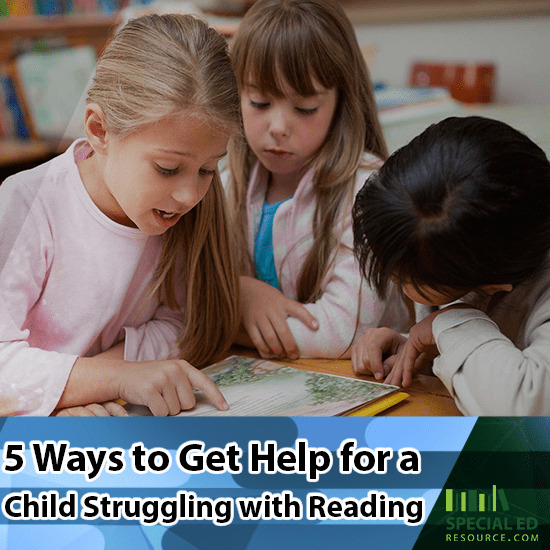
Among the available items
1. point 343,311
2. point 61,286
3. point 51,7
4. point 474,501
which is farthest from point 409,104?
point 51,7

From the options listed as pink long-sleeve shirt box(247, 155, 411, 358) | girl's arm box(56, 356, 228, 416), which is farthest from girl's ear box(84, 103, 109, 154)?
Result: pink long-sleeve shirt box(247, 155, 411, 358)

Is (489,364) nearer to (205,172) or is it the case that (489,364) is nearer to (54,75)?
(205,172)

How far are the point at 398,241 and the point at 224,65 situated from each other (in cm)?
27

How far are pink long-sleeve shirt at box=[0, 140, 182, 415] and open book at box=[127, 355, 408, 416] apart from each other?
0.10m

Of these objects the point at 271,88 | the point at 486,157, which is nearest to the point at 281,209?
the point at 271,88

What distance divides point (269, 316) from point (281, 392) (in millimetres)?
200

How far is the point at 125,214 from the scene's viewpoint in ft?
2.51

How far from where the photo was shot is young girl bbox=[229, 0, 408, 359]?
2.87ft

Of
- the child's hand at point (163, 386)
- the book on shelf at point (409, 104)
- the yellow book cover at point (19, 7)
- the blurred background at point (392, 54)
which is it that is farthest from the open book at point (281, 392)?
the yellow book cover at point (19, 7)

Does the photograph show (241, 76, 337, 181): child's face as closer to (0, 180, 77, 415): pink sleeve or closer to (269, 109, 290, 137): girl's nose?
(269, 109, 290, 137): girl's nose

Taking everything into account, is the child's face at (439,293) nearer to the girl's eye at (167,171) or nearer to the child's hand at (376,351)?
the child's hand at (376,351)

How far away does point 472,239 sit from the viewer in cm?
60

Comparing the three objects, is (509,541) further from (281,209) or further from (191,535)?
(281,209)

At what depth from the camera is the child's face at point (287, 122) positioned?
0.90 metres
